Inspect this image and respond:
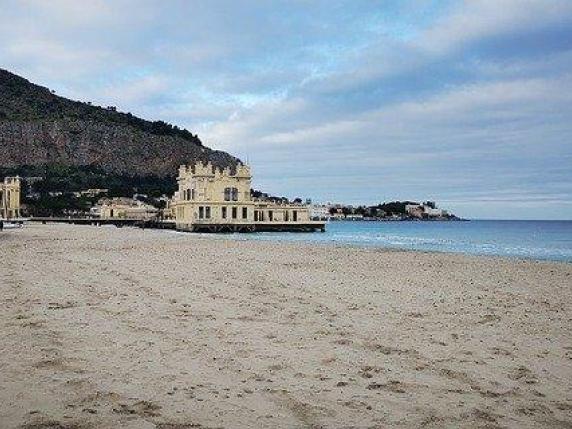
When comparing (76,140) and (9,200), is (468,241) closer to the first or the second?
(9,200)

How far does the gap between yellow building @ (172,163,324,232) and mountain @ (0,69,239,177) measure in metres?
91.3

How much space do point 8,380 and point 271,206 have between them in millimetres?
86604

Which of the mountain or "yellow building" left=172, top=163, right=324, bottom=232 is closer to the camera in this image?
"yellow building" left=172, top=163, right=324, bottom=232

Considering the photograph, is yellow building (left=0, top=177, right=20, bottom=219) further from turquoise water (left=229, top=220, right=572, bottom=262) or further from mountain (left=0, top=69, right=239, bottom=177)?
Answer: turquoise water (left=229, top=220, right=572, bottom=262)

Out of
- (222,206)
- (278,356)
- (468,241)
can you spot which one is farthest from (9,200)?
(278,356)

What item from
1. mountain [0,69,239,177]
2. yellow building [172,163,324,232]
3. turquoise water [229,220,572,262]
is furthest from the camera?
mountain [0,69,239,177]

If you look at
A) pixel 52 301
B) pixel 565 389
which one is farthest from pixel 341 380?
pixel 52 301

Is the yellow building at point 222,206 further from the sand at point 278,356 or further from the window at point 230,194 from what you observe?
the sand at point 278,356

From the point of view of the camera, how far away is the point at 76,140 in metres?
169

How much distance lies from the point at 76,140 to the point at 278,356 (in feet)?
578

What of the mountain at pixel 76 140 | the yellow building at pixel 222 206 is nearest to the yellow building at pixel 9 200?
the yellow building at pixel 222 206

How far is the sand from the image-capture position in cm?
459

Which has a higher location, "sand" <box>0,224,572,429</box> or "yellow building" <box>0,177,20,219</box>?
"yellow building" <box>0,177,20,219</box>

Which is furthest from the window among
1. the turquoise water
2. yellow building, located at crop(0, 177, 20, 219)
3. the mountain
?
the mountain
